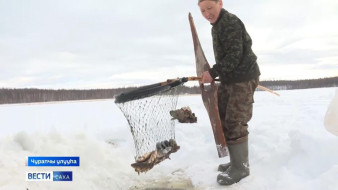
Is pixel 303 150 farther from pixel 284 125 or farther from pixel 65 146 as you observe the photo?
pixel 65 146

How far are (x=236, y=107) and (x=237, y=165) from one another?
2.51 feet

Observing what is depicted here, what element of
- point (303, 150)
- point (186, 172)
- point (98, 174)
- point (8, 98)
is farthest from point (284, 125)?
point (8, 98)

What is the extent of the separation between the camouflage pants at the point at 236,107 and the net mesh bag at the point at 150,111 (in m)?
0.66

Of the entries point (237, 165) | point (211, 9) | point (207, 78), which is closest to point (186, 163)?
point (237, 165)

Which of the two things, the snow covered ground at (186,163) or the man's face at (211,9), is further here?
the man's face at (211,9)

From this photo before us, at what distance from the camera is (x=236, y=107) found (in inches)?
173

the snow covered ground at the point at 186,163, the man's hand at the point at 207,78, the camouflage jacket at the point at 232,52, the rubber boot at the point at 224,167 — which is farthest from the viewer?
the rubber boot at the point at 224,167

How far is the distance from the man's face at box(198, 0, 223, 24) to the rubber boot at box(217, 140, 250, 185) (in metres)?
1.69

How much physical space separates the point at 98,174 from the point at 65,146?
85 cm

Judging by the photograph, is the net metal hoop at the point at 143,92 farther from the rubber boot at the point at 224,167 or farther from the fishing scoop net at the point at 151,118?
the rubber boot at the point at 224,167

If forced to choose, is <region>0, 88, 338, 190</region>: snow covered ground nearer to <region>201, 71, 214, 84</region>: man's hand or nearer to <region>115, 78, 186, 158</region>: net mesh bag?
<region>115, 78, 186, 158</region>: net mesh bag

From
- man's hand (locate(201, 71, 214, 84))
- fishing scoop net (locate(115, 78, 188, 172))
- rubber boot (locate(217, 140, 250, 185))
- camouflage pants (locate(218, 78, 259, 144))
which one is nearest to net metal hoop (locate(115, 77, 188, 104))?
fishing scoop net (locate(115, 78, 188, 172))

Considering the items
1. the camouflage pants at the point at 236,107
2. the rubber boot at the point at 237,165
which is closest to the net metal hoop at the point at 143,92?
the camouflage pants at the point at 236,107

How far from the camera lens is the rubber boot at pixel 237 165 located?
443 cm
